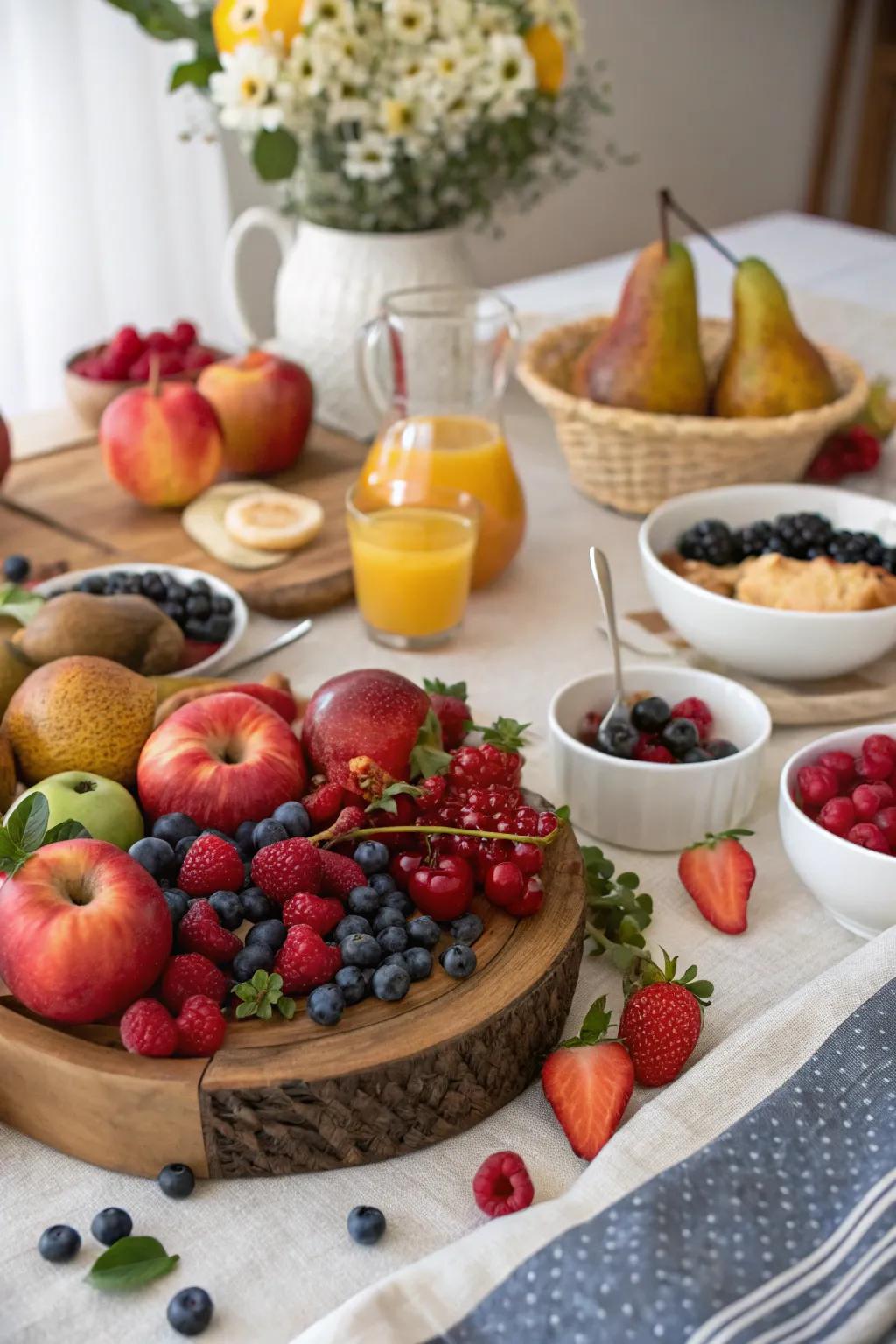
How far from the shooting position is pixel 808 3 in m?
4.08

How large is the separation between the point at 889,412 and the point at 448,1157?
1.18 metres

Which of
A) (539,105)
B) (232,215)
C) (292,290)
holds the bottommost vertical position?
(232,215)

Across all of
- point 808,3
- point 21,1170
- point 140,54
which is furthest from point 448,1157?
point 808,3

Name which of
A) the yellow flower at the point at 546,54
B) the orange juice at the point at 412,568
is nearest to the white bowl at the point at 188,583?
the orange juice at the point at 412,568

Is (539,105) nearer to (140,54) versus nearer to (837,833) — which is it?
(837,833)

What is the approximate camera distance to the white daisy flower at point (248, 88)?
4.84ft

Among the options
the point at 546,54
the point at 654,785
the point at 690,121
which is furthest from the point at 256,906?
the point at 690,121

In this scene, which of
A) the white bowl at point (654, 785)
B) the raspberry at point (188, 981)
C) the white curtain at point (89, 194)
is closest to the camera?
the raspberry at point (188, 981)

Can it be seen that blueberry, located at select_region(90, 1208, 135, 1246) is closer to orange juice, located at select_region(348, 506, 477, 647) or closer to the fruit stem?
the fruit stem

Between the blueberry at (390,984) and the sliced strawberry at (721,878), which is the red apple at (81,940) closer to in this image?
the blueberry at (390,984)

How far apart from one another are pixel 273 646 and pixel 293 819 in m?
0.44

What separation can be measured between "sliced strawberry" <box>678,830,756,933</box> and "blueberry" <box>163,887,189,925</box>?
14.6 inches

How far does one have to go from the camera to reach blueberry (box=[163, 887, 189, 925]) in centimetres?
84

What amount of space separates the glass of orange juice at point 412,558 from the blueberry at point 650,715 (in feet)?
1.00
